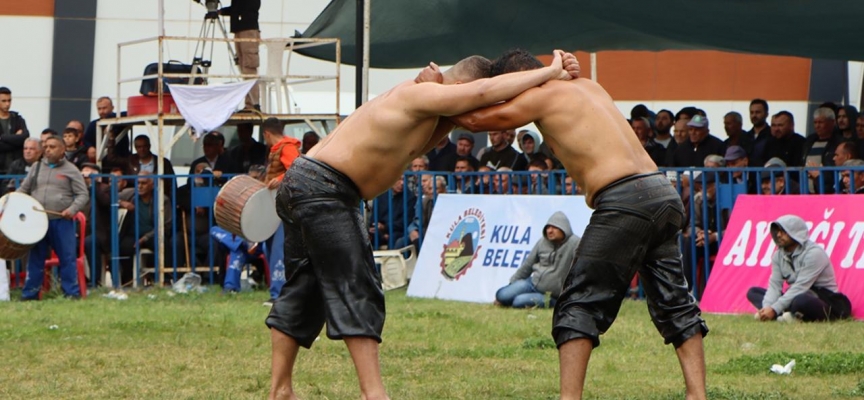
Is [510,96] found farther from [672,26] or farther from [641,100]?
[641,100]

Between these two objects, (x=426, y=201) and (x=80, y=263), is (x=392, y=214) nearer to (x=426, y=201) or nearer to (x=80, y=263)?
(x=426, y=201)

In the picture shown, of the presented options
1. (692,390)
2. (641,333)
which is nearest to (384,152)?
(692,390)

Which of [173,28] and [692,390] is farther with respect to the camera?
[173,28]

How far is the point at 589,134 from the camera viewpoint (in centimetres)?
598

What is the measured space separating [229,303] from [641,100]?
37.5ft

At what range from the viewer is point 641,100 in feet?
74.5

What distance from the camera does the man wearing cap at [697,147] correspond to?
44.9 ft

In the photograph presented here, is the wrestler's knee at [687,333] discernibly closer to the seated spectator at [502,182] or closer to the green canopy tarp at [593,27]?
the green canopy tarp at [593,27]

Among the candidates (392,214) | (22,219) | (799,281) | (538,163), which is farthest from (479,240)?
(22,219)

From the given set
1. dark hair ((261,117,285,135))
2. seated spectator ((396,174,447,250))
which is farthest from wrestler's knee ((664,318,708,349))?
seated spectator ((396,174,447,250))

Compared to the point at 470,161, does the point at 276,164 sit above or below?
below

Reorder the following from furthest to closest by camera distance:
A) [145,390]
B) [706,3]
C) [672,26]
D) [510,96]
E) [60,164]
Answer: [60,164], [672,26], [706,3], [145,390], [510,96]

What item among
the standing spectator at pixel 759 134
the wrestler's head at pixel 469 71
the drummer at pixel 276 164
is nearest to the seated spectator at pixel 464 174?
the drummer at pixel 276 164

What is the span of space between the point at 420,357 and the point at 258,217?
470 cm
